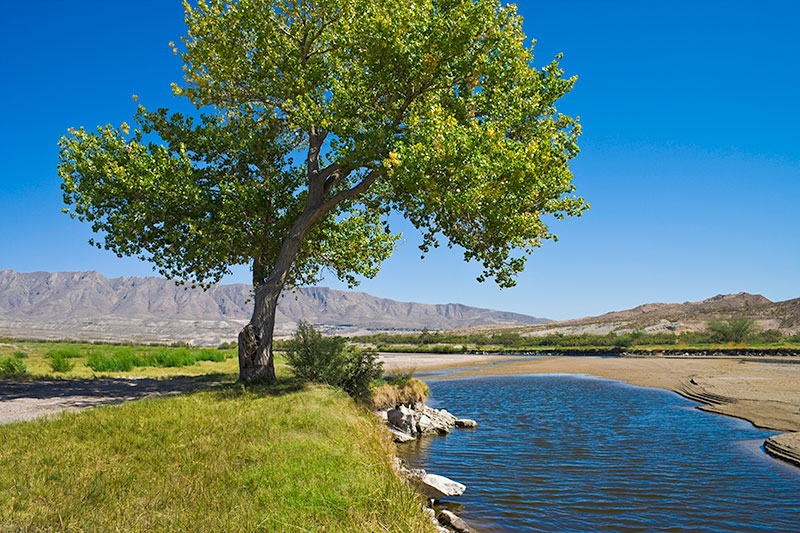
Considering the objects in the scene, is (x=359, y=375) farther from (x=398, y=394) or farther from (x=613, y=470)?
(x=613, y=470)

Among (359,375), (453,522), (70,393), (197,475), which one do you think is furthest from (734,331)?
(197,475)

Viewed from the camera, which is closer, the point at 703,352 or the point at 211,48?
the point at 211,48

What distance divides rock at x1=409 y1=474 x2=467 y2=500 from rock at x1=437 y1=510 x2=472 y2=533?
3.80 ft

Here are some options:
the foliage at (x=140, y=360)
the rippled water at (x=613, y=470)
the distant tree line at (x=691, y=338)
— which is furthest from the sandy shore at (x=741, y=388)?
the distant tree line at (x=691, y=338)

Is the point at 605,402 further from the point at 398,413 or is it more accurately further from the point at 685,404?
the point at 398,413

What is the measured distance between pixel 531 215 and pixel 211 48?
1418 cm

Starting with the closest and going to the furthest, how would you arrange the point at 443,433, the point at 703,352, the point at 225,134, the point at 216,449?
the point at 216,449 → the point at 443,433 → the point at 225,134 → the point at 703,352

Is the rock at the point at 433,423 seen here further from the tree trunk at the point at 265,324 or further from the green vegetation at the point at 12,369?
the green vegetation at the point at 12,369

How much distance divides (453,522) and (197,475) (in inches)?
169

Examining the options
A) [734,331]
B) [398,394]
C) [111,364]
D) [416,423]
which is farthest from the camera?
[734,331]

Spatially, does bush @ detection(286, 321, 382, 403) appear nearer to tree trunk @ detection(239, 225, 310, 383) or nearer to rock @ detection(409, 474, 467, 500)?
tree trunk @ detection(239, 225, 310, 383)

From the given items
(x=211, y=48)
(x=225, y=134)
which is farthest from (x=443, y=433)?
(x=211, y=48)

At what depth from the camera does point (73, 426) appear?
30.6 feet

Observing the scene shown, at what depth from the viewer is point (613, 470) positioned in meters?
12.0
